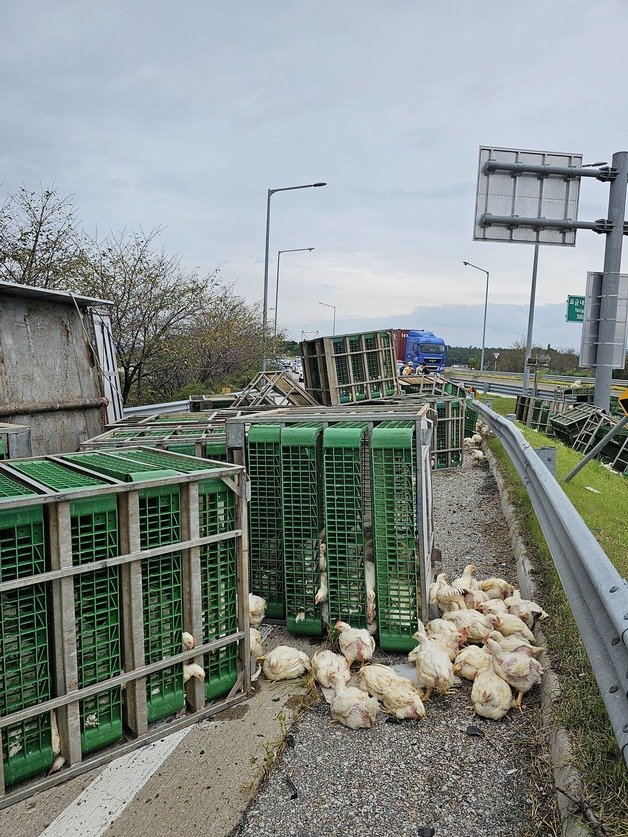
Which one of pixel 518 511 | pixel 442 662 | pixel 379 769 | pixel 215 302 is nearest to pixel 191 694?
pixel 379 769

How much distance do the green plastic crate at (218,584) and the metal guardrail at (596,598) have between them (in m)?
2.03

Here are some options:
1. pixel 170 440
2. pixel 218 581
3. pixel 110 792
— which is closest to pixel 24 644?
pixel 110 792

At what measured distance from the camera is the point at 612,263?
11812mm

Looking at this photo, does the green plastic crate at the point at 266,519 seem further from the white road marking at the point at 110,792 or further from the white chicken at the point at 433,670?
the white road marking at the point at 110,792

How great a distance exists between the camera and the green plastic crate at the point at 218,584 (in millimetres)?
3824

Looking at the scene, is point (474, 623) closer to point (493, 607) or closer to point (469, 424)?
point (493, 607)

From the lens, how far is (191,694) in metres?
3.76

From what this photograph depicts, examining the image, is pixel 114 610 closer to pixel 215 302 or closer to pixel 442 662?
pixel 442 662

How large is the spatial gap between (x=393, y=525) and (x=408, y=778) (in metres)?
1.82

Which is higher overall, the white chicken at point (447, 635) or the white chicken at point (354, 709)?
the white chicken at point (447, 635)

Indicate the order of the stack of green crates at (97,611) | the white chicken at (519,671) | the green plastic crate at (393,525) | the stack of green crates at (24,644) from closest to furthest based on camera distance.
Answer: the stack of green crates at (24,644), the stack of green crates at (97,611), the white chicken at (519,671), the green plastic crate at (393,525)

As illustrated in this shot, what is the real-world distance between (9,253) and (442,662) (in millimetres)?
13406

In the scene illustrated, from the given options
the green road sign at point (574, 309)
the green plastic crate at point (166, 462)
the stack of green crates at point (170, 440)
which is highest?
the green road sign at point (574, 309)

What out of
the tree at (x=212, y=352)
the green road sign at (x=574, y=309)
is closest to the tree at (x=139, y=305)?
the tree at (x=212, y=352)
